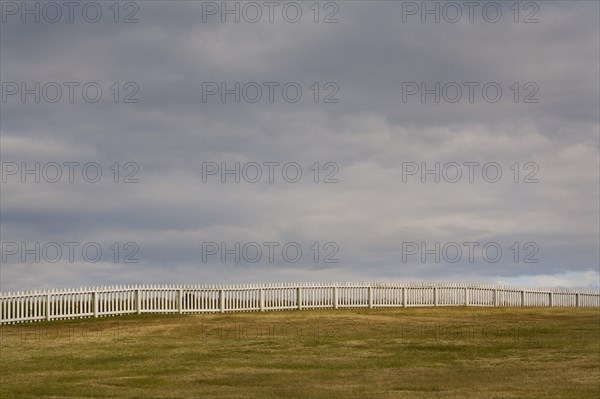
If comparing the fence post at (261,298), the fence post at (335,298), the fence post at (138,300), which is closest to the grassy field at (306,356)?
the fence post at (138,300)

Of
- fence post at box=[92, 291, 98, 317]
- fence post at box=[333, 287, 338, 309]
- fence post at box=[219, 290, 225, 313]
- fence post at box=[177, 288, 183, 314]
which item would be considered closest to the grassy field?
fence post at box=[92, 291, 98, 317]

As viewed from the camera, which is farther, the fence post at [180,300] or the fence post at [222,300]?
the fence post at [222,300]

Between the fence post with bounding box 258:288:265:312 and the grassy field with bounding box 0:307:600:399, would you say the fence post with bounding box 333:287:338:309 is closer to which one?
the fence post with bounding box 258:288:265:312

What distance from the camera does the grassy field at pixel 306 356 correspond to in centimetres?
2020

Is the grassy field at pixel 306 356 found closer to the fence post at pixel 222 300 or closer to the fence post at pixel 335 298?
the fence post at pixel 222 300

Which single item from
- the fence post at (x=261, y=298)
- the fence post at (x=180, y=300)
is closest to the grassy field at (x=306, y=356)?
the fence post at (x=180, y=300)

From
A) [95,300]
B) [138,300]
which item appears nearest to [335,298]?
[138,300]

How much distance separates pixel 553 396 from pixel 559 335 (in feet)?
41.2

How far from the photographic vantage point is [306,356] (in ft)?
85.8

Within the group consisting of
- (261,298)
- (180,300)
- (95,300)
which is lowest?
(261,298)

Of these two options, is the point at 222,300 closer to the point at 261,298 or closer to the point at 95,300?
the point at 261,298

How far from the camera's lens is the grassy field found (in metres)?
20.2

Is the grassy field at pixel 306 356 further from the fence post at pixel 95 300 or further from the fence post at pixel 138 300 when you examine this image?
the fence post at pixel 138 300

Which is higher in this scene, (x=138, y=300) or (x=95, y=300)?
(x=95, y=300)
